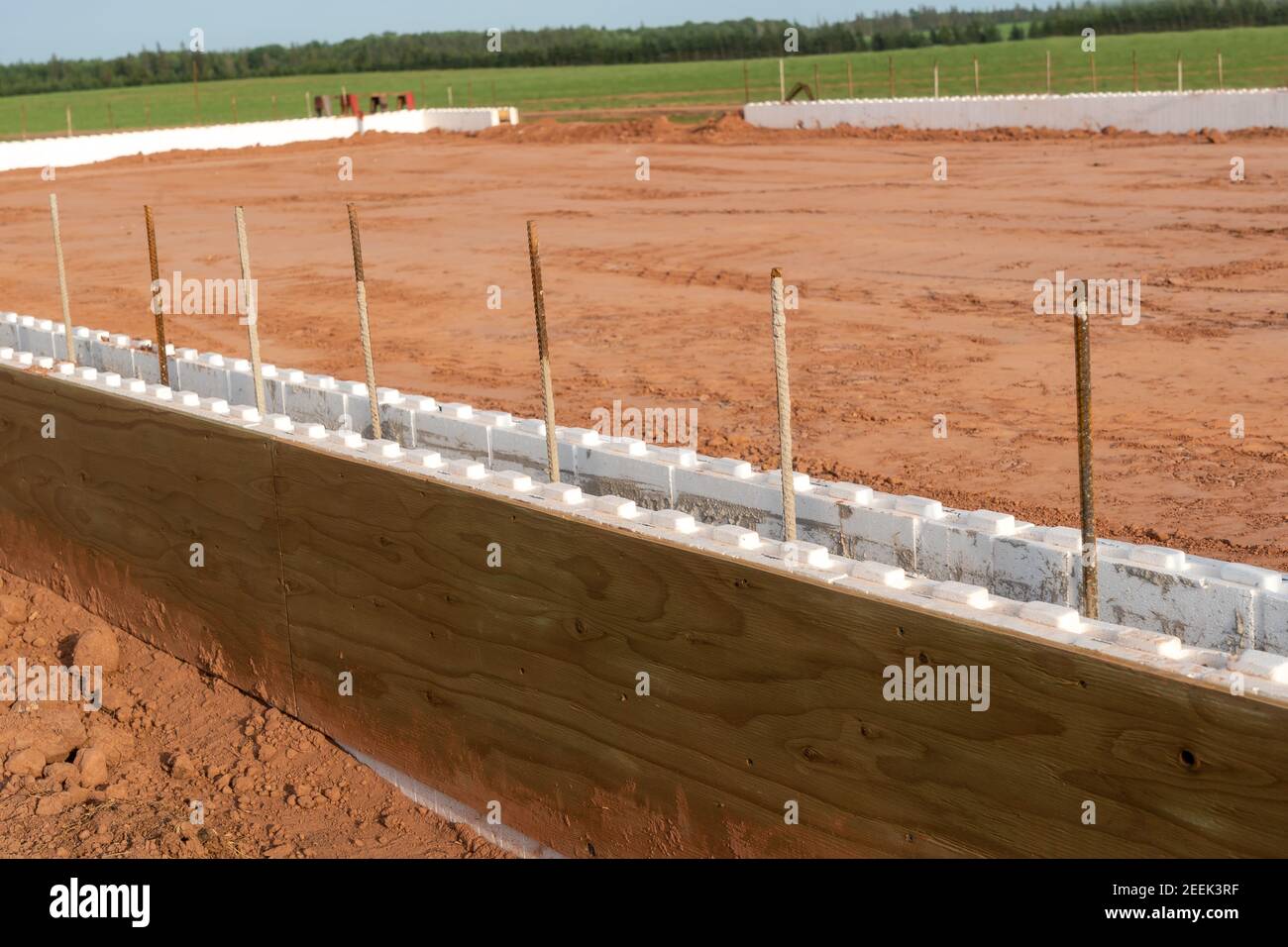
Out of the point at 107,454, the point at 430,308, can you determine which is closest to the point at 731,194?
the point at 430,308

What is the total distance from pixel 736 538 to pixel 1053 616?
1158 mm

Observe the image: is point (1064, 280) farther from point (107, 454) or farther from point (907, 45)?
point (907, 45)

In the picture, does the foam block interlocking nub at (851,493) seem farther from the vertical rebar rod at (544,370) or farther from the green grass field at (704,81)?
the green grass field at (704,81)

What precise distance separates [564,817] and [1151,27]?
252 ft

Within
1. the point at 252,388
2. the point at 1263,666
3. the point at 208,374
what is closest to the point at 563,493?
the point at 1263,666

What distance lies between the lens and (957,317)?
42.3 ft

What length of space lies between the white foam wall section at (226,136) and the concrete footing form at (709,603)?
31.8 meters

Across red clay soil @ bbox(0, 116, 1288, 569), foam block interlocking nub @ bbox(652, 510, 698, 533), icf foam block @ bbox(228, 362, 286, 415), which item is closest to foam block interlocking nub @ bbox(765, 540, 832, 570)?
foam block interlocking nub @ bbox(652, 510, 698, 533)

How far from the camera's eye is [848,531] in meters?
5.48

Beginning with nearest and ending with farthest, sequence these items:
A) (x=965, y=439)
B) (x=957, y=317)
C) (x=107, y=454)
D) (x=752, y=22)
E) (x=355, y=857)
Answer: (x=355, y=857)
(x=107, y=454)
(x=965, y=439)
(x=957, y=317)
(x=752, y=22)

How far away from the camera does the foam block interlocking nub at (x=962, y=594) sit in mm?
3994

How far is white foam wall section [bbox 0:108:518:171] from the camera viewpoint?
118 feet

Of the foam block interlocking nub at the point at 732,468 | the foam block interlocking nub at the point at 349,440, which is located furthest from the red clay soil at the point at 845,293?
the foam block interlocking nub at the point at 349,440
